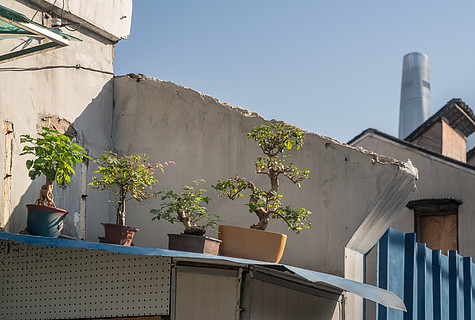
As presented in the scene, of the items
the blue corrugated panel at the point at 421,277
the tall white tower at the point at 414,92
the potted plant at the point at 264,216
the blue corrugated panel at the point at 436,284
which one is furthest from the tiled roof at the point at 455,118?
the tall white tower at the point at 414,92

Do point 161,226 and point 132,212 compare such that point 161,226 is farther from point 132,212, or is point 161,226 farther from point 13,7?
point 13,7

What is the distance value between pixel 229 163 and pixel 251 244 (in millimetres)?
1734

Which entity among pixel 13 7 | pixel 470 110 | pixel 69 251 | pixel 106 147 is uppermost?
pixel 470 110

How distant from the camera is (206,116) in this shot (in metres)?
9.26

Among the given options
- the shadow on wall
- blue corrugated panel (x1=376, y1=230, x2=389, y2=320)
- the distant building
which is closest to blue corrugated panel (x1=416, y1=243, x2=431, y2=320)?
blue corrugated panel (x1=376, y1=230, x2=389, y2=320)

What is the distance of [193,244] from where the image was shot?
A: 7.25m

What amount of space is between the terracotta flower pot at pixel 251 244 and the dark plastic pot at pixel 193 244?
279mm

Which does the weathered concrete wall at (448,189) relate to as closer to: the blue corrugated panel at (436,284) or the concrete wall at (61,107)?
the blue corrugated panel at (436,284)

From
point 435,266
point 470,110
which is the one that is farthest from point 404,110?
point 435,266

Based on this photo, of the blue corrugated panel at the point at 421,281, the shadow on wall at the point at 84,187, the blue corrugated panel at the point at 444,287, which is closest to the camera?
the shadow on wall at the point at 84,187

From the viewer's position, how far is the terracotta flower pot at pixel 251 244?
7617 mm

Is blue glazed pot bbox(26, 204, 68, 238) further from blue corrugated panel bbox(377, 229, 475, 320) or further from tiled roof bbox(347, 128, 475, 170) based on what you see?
tiled roof bbox(347, 128, 475, 170)

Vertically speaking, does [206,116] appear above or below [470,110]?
below

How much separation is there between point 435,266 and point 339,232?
2.37 m
